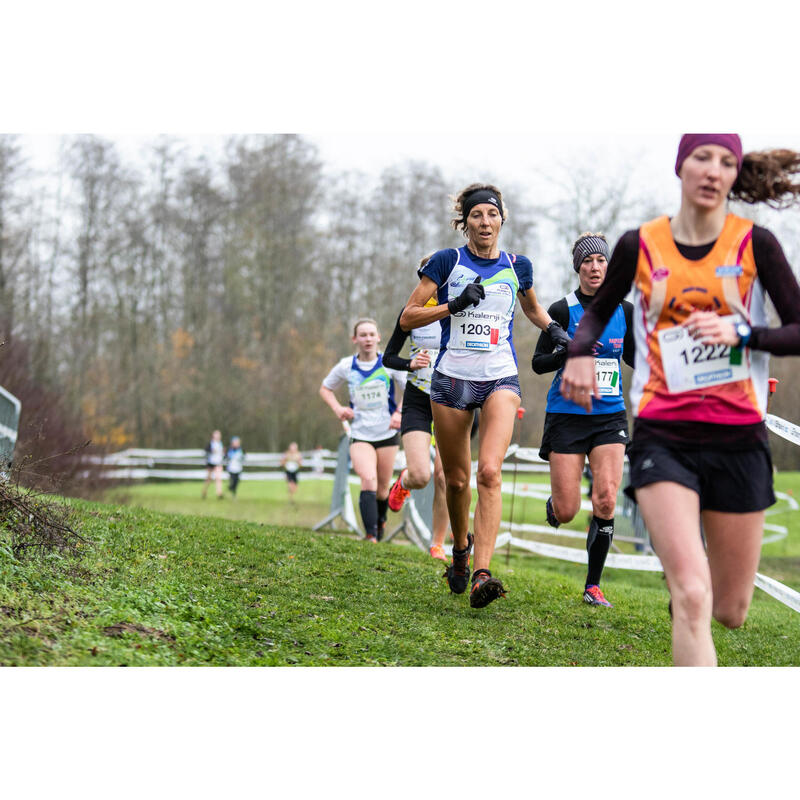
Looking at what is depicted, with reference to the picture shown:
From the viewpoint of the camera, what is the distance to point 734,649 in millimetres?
6391

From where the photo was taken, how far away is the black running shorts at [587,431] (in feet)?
23.6

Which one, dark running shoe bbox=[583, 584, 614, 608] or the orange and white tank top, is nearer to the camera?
the orange and white tank top

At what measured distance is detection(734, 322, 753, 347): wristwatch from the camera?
150 inches

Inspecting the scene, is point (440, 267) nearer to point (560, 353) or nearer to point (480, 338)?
point (480, 338)

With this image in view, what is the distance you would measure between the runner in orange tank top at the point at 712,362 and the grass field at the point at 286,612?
191 centimetres

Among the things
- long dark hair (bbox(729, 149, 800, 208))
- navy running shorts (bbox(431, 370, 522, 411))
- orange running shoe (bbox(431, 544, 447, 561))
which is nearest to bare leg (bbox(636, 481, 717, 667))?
long dark hair (bbox(729, 149, 800, 208))

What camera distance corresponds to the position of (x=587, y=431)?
7.20m

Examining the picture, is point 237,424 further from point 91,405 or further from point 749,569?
point 749,569

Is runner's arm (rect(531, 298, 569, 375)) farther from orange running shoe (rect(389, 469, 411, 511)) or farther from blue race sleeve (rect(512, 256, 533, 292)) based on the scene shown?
orange running shoe (rect(389, 469, 411, 511))

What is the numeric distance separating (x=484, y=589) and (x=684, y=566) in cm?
249

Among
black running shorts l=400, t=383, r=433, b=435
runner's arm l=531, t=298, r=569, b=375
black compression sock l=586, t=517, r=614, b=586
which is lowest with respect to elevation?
black compression sock l=586, t=517, r=614, b=586

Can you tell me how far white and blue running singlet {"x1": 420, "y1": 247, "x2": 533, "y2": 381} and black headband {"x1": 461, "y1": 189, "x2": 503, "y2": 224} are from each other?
1.00 ft

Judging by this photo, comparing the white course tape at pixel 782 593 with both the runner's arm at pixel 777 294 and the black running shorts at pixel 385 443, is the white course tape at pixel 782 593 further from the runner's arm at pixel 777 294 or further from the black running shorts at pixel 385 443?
the black running shorts at pixel 385 443

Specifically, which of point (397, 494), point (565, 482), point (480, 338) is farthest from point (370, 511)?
point (480, 338)
